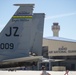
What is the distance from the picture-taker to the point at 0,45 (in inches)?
688

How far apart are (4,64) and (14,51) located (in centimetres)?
126

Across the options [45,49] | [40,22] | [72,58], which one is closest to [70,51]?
[72,58]

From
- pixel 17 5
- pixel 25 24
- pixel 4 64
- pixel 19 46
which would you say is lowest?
pixel 4 64

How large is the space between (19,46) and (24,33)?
3.02 ft

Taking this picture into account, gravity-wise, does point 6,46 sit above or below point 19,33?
below

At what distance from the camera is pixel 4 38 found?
57.7 feet

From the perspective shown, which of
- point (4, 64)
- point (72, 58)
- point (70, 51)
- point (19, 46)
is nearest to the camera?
point (4, 64)

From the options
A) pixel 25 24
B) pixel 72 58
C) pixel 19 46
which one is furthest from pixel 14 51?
pixel 72 58

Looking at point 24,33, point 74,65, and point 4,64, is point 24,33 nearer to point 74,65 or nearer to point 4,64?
point 4,64

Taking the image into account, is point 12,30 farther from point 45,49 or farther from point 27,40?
point 45,49

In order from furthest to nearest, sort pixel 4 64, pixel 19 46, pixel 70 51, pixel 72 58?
pixel 72 58 < pixel 70 51 < pixel 19 46 < pixel 4 64

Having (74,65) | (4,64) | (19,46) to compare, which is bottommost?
(74,65)

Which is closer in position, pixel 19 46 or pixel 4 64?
pixel 4 64

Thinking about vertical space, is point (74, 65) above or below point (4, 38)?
below
